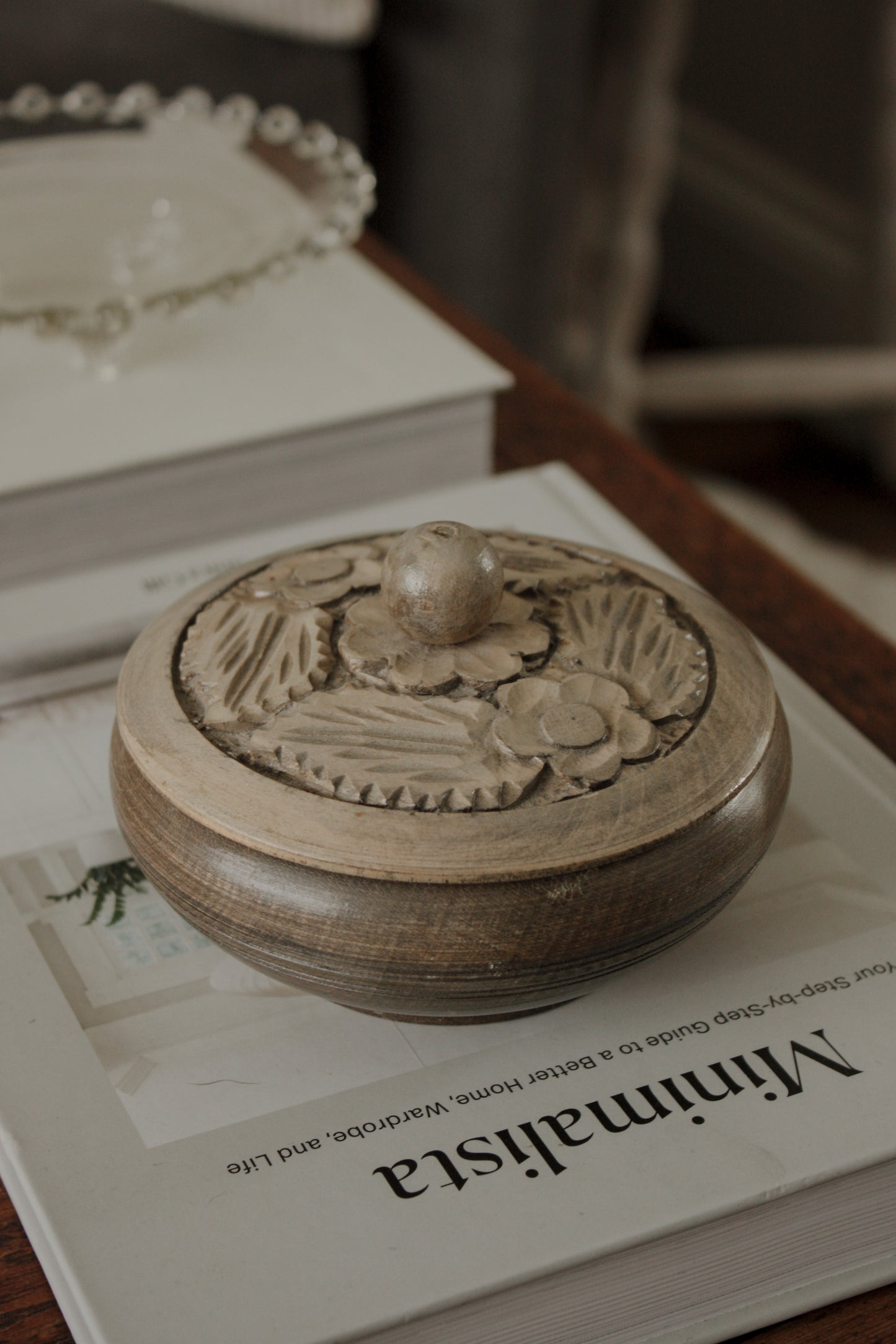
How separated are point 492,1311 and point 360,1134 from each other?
0.17 ft

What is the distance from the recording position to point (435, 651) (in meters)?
0.37

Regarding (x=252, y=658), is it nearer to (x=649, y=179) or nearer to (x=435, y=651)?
(x=435, y=651)

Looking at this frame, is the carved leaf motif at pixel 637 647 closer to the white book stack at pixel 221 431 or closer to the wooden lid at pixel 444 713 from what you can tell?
the wooden lid at pixel 444 713

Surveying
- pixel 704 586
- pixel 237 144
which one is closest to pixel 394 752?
pixel 704 586

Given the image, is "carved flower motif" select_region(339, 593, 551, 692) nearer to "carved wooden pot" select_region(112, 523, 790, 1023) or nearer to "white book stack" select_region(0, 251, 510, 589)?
"carved wooden pot" select_region(112, 523, 790, 1023)

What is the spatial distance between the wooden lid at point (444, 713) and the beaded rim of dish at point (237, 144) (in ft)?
0.91

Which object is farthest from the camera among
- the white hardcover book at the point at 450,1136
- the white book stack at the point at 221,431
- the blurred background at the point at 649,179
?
the blurred background at the point at 649,179

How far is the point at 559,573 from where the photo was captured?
1.36ft

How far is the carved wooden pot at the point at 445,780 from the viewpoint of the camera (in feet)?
1.06

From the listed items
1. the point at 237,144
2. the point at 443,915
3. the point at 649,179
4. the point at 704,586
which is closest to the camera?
the point at 443,915

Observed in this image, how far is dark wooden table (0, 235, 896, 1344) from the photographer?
348 mm

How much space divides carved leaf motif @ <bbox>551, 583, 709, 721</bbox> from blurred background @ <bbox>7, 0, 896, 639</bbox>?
0.79 meters

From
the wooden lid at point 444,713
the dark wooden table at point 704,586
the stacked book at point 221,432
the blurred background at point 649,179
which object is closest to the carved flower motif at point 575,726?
the wooden lid at point 444,713

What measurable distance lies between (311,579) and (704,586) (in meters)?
0.24
